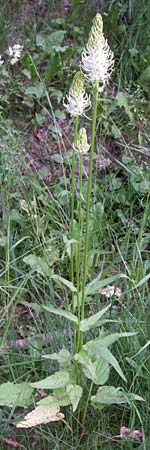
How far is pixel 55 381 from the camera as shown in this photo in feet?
6.41

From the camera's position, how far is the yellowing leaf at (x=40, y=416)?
6.38 ft

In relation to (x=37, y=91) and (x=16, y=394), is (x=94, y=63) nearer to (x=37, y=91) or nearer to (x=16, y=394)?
(x=16, y=394)

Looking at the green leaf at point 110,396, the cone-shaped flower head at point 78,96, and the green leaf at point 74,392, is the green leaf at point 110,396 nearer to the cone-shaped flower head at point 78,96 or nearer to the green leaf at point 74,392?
the green leaf at point 74,392

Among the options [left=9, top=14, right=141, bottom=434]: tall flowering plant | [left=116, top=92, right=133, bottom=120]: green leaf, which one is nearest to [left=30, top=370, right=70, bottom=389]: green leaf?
[left=9, top=14, right=141, bottom=434]: tall flowering plant

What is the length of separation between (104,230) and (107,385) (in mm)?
786

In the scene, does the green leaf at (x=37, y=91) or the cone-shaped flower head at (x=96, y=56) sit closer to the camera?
the cone-shaped flower head at (x=96, y=56)

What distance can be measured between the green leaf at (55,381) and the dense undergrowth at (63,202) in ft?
0.51

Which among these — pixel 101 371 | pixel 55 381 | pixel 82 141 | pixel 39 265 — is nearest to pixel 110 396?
pixel 101 371

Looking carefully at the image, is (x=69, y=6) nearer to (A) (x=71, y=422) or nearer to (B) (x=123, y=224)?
(B) (x=123, y=224)

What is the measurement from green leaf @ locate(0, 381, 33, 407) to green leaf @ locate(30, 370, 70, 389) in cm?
12

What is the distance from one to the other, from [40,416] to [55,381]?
0.10 metres

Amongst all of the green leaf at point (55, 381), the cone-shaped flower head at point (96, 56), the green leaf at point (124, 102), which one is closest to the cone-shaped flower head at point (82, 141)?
the cone-shaped flower head at point (96, 56)

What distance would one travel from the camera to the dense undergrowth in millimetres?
2139

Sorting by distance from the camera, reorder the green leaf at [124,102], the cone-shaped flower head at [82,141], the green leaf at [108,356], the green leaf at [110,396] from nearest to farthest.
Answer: the cone-shaped flower head at [82,141] < the green leaf at [108,356] < the green leaf at [110,396] < the green leaf at [124,102]
